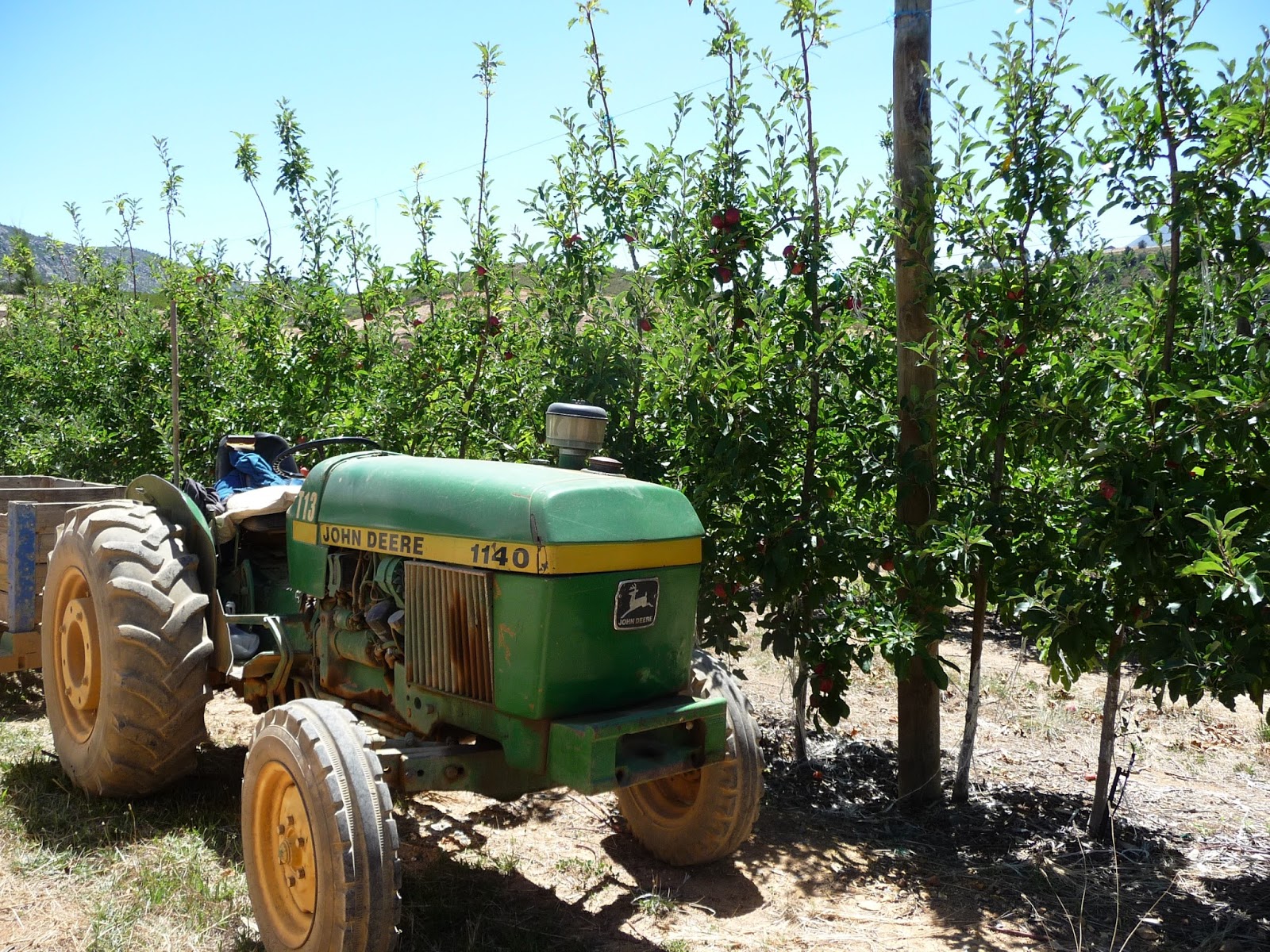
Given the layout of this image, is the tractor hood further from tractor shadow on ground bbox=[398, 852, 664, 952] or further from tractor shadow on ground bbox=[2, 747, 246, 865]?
tractor shadow on ground bbox=[2, 747, 246, 865]

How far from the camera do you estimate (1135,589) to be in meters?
3.43

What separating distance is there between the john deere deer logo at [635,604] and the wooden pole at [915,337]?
1.35m

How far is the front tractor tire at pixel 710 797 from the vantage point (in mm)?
3535

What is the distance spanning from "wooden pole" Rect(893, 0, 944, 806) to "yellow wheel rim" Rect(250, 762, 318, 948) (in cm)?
237

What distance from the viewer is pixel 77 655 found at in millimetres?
4383

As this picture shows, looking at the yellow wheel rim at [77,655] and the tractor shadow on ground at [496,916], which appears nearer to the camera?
the tractor shadow on ground at [496,916]

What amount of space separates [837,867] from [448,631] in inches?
70.8

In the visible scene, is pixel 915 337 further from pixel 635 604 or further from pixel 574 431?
pixel 635 604

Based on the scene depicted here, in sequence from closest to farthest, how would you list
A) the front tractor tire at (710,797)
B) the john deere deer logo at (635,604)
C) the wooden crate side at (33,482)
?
the john deere deer logo at (635,604)
the front tractor tire at (710,797)
the wooden crate side at (33,482)

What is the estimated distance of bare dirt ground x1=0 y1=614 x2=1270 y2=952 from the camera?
10.8 feet

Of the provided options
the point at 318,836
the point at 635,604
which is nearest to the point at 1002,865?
the point at 635,604

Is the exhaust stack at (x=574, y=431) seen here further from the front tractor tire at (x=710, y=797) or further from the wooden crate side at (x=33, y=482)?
the wooden crate side at (x=33, y=482)

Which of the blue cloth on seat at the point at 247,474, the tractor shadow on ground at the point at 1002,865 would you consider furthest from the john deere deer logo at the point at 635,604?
the blue cloth on seat at the point at 247,474

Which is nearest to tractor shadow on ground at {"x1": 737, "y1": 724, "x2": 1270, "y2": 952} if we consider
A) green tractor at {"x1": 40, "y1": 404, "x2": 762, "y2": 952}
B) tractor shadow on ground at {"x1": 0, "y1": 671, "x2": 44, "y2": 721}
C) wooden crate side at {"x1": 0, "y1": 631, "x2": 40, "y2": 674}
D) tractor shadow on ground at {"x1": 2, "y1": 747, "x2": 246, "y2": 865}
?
green tractor at {"x1": 40, "y1": 404, "x2": 762, "y2": 952}
